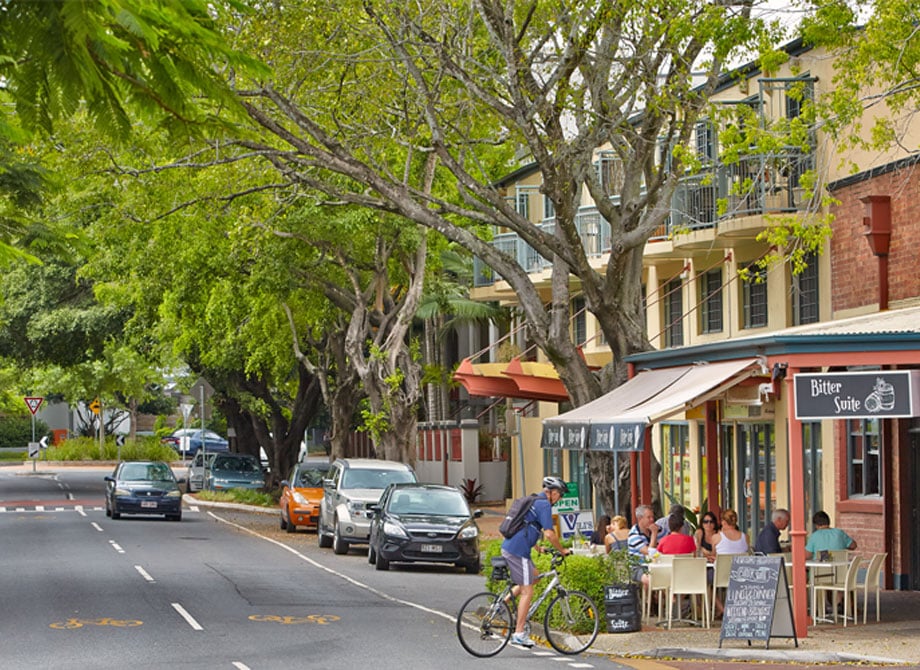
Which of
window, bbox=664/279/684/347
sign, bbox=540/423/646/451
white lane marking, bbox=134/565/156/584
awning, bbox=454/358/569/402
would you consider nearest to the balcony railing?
window, bbox=664/279/684/347

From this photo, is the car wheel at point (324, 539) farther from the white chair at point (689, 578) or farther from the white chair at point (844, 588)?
the white chair at point (844, 588)

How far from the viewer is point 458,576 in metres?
26.0

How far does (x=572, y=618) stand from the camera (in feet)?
55.3

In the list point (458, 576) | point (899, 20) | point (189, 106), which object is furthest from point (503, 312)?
point (189, 106)

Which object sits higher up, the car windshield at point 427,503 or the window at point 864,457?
the window at point 864,457

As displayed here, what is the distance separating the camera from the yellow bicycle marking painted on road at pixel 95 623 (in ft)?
57.5

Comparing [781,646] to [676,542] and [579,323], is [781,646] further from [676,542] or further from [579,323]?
[579,323]

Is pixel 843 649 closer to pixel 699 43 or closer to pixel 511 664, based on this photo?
pixel 511 664

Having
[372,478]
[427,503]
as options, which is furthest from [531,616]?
[372,478]

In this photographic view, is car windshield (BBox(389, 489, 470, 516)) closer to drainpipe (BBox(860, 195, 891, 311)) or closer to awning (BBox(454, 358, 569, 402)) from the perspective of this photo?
awning (BBox(454, 358, 569, 402))

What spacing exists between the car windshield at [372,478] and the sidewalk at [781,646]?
13.0m

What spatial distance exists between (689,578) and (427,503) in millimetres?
9911

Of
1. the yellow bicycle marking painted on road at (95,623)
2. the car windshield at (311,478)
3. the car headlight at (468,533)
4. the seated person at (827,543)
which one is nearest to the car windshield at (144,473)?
the car windshield at (311,478)

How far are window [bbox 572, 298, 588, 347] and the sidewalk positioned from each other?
2068 centimetres
